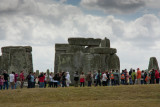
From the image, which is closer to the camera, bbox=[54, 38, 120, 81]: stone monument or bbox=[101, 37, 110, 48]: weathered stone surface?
bbox=[54, 38, 120, 81]: stone monument

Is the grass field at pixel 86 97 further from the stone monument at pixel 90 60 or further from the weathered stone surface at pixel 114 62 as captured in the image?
the weathered stone surface at pixel 114 62

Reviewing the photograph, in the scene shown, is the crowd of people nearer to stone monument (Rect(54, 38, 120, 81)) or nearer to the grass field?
the grass field

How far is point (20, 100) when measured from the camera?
21.8 meters

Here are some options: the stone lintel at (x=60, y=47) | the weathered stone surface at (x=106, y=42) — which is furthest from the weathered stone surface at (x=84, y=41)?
the stone lintel at (x=60, y=47)

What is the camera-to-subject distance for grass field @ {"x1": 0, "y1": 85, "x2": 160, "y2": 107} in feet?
65.3

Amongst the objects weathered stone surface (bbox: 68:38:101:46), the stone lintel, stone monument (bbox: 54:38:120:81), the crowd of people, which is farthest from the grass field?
the stone lintel

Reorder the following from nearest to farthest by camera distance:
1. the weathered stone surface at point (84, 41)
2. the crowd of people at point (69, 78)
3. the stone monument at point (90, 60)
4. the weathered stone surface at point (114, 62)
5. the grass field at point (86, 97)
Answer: the grass field at point (86, 97)
the crowd of people at point (69, 78)
the stone monument at point (90, 60)
the weathered stone surface at point (114, 62)
the weathered stone surface at point (84, 41)

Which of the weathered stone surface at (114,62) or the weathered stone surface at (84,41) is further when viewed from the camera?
the weathered stone surface at (84,41)

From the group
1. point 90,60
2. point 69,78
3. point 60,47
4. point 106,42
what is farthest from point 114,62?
point 60,47

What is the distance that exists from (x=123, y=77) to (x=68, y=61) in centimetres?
750

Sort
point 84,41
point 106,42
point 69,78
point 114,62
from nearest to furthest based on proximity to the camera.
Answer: point 69,78, point 114,62, point 84,41, point 106,42

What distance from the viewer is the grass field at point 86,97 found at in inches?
783

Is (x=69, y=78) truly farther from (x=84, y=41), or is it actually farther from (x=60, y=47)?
(x=60, y=47)

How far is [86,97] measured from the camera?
21.9 meters
